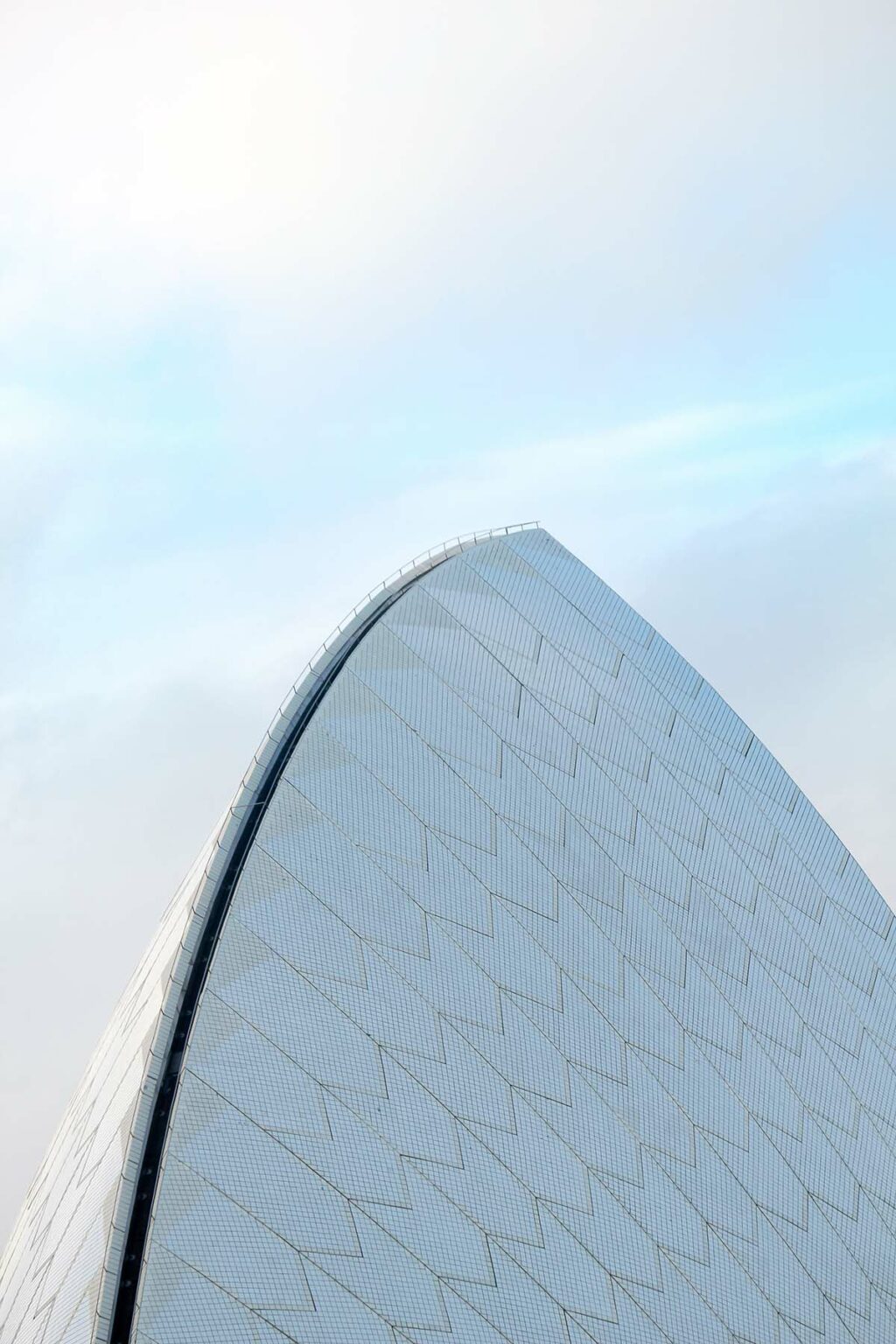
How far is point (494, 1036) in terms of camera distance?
25594 millimetres

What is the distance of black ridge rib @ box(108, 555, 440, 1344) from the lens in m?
19.6

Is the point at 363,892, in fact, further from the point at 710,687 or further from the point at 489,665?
the point at 710,687

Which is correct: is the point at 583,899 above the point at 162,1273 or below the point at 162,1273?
above

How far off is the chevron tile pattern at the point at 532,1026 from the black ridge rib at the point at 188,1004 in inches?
23.2

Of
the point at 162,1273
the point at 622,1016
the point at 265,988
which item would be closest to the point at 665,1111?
the point at 622,1016

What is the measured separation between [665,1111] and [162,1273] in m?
12.3

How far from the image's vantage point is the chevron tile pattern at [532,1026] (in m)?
21.2

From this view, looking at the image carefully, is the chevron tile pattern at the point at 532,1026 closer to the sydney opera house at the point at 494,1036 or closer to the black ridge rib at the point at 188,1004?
the sydney opera house at the point at 494,1036

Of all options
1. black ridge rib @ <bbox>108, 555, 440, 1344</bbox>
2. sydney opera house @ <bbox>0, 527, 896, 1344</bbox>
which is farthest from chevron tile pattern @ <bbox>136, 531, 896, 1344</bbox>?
black ridge rib @ <bbox>108, 555, 440, 1344</bbox>

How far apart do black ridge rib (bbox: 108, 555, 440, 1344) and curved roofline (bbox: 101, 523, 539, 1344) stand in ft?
0.06

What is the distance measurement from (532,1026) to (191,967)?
7380 millimetres

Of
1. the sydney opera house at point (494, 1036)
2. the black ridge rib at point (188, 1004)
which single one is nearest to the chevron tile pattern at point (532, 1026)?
the sydney opera house at point (494, 1036)

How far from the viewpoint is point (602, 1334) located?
23.1 metres

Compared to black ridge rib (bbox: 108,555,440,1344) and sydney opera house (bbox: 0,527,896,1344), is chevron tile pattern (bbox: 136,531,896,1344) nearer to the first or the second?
sydney opera house (bbox: 0,527,896,1344)
